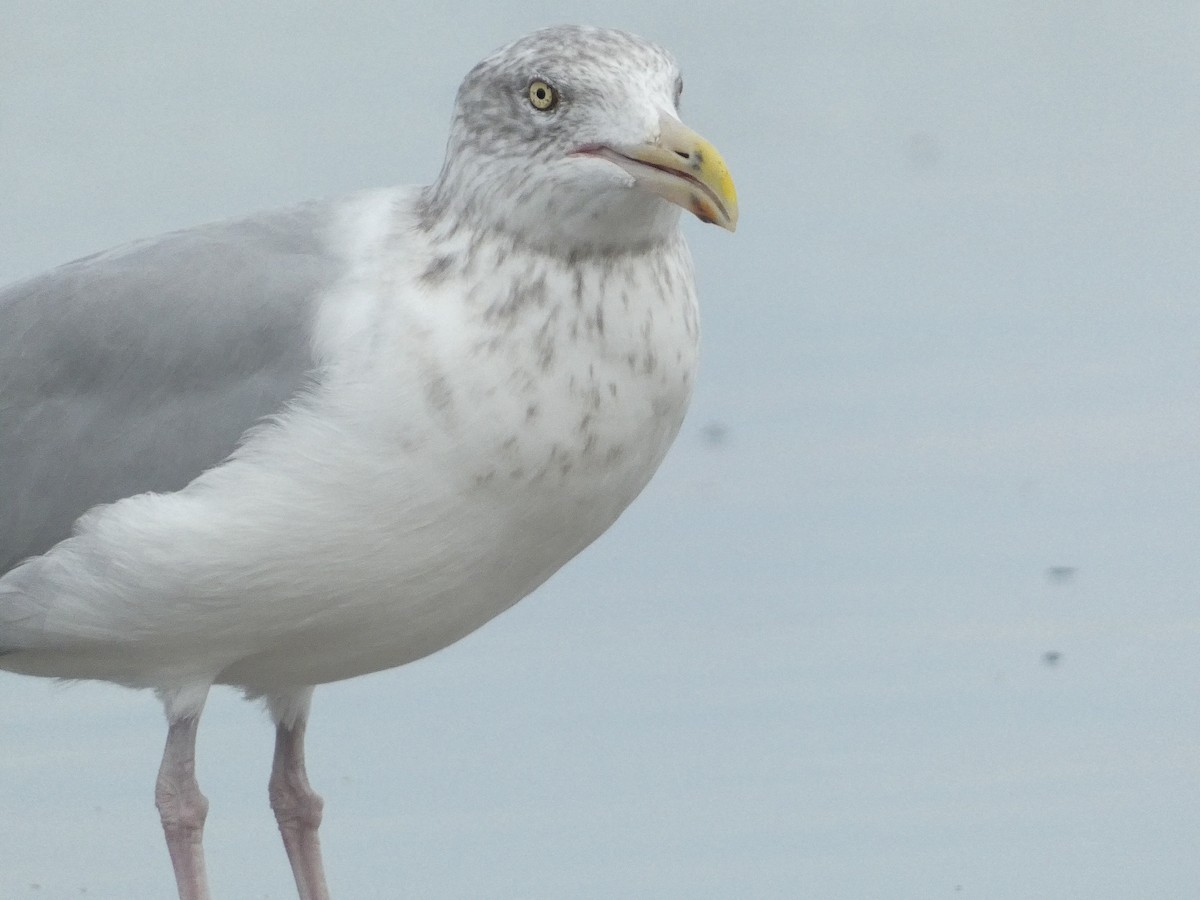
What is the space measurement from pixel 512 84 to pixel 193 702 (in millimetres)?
1285

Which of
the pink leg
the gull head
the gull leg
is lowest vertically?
the pink leg

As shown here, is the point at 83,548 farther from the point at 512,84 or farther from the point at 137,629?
the point at 512,84

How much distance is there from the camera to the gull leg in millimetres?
4965

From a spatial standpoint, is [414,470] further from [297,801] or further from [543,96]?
[297,801]

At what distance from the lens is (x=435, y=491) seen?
4.06m

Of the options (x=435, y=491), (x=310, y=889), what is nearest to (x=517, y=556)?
(x=435, y=491)

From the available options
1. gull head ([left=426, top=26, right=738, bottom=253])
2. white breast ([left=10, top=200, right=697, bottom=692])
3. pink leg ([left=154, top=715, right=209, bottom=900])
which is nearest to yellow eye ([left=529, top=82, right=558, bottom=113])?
gull head ([left=426, top=26, right=738, bottom=253])

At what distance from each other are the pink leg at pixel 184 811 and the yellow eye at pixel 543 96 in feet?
4.38

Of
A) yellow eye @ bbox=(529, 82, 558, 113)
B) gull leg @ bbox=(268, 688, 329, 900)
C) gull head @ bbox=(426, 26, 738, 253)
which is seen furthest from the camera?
gull leg @ bbox=(268, 688, 329, 900)

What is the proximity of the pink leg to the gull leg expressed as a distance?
14.5 inches

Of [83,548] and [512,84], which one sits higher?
[512,84]

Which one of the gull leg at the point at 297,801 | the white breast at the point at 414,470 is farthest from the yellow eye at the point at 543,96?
the gull leg at the point at 297,801

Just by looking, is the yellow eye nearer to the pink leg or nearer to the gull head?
the gull head

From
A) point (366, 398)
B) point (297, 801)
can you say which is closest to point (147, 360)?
point (366, 398)
